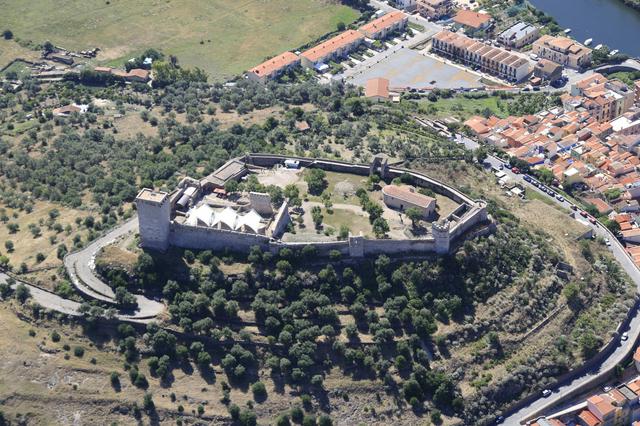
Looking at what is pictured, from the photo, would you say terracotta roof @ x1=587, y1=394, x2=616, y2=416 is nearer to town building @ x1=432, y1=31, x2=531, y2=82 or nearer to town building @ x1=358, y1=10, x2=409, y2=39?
town building @ x1=432, y1=31, x2=531, y2=82

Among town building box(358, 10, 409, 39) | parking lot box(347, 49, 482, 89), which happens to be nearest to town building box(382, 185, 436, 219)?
parking lot box(347, 49, 482, 89)

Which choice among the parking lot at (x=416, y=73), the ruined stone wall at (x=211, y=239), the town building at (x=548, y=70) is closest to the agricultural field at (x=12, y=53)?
the parking lot at (x=416, y=73)

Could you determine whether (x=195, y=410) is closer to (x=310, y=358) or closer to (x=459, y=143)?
(x=310, y=358)

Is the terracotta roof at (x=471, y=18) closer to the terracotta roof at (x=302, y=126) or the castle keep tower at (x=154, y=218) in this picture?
the terracotta roof at (x=302, y=126)

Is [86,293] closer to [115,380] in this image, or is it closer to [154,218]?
[154,218]

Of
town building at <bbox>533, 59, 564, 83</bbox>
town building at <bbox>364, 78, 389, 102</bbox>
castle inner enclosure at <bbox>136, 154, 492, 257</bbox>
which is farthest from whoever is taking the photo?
town building at <bbox>533, 59, 564, 83</bbox>
